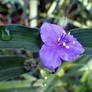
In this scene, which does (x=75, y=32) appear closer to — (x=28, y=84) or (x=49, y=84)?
(x=49, y=84)

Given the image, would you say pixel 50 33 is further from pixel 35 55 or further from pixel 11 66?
pixel 35 55

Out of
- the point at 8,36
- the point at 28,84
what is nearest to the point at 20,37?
the point at 8,36

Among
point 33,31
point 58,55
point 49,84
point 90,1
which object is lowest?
point 49,84

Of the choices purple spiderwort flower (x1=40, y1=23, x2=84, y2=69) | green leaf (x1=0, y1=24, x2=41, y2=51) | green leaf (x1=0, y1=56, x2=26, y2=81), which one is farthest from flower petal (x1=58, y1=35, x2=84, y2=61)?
green leaf (x1=0, y1=56, x2=26, y2=81)

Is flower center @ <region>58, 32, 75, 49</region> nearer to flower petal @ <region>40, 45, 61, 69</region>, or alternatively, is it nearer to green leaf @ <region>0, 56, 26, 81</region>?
flower petal @ <region>40, 45, 61, 69</region>

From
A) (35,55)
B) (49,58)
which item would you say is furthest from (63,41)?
(35,55)

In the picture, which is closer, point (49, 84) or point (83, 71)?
point (49, 84)
